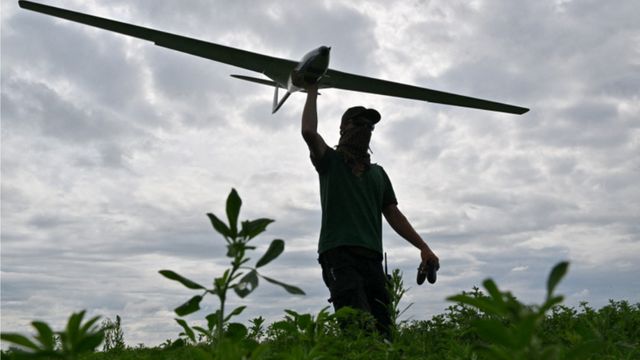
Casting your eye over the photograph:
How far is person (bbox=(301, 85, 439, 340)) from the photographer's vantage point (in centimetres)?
586

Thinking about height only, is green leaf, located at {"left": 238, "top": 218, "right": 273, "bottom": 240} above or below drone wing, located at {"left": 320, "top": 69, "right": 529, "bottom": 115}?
below

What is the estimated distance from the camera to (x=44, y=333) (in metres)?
0.83

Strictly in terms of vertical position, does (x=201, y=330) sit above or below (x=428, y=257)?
below

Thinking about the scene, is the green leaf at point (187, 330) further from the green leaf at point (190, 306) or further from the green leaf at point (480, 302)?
the green leaf at point (480, 302)

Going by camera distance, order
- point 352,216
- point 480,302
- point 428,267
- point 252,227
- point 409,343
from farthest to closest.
→ point 428,267
point 352,216
point 409,343
point 252,227
point 480,302

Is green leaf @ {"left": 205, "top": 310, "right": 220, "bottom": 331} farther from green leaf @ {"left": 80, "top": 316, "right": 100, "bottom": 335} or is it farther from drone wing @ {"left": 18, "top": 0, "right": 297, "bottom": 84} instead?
drone wing @ {"left": 18, "top": 0, "right": 297, "bottom": 84}

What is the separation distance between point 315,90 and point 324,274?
84.8 inches

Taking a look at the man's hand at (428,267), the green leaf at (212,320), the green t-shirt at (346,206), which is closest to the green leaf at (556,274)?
the green leaf at (212,320)

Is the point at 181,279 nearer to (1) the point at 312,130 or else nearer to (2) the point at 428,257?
(1) the point at 312,130

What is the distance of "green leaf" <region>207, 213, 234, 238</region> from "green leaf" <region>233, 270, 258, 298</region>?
0.24 feet

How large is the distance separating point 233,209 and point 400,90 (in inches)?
880

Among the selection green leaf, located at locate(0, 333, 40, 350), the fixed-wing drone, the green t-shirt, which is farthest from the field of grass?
the fixed-wing drone

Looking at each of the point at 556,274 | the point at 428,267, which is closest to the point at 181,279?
the point at 556,274

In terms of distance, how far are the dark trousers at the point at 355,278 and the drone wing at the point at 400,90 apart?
52.7 ft
